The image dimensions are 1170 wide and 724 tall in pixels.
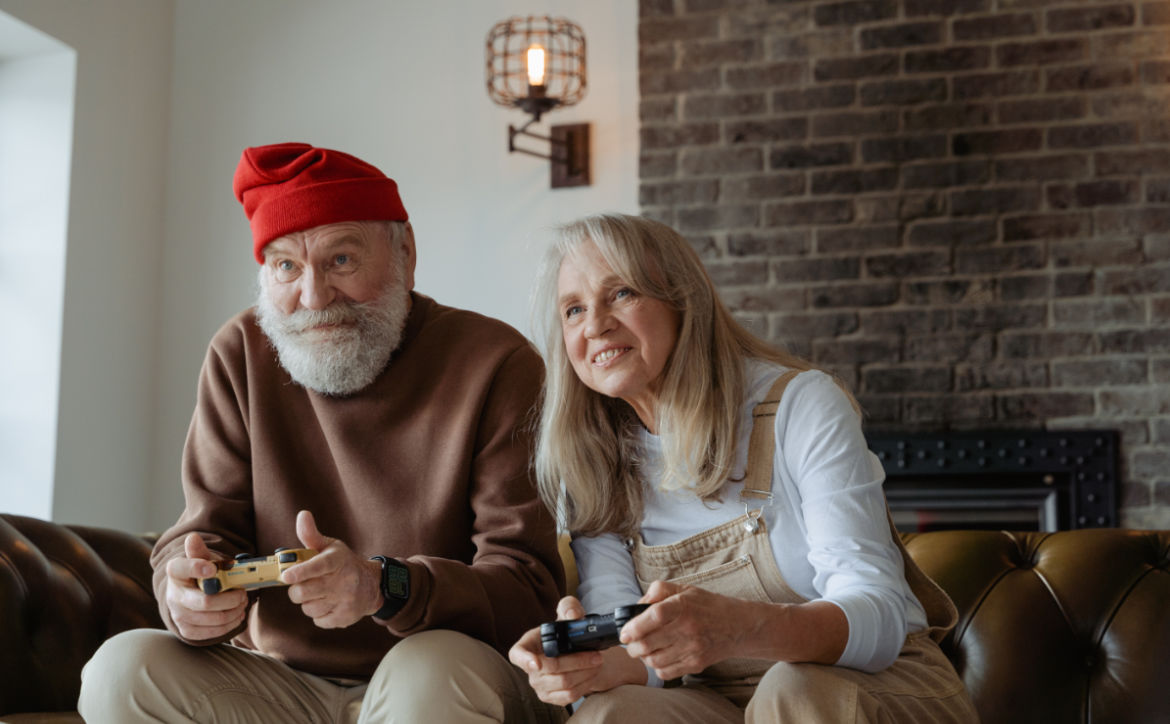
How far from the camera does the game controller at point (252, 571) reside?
4.81 feet

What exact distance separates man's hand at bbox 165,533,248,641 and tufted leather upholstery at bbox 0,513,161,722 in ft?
1.78

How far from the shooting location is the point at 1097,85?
359 centimetres

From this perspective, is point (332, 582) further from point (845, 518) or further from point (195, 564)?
point (845, 518)

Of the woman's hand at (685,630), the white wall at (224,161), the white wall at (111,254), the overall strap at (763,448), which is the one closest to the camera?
the woman's hand at (685,630)

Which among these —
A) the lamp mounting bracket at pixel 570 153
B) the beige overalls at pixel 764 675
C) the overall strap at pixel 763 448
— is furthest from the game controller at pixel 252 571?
the lamp mounting bracket at pixel 570 153

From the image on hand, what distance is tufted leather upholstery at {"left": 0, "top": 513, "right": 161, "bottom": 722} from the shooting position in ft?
6.59

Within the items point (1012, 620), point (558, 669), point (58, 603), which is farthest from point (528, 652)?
point (58, 603)

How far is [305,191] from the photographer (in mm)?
1968

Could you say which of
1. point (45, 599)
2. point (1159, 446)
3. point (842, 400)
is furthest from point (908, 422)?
point (45, 599)

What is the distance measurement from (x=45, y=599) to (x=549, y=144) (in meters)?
2.42

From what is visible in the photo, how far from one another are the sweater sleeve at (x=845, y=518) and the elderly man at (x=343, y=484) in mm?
456

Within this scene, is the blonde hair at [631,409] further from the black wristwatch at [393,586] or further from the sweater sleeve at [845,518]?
the black wristwatch at [393,586]

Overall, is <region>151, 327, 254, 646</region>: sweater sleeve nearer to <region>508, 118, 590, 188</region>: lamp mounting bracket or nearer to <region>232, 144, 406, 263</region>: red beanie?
<region>232, 144, 406, 263</region>: red beanie

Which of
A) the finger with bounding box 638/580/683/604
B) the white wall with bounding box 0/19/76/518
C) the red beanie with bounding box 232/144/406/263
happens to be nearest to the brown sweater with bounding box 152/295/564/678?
the red beanie with bounding box 232/144/406/263
